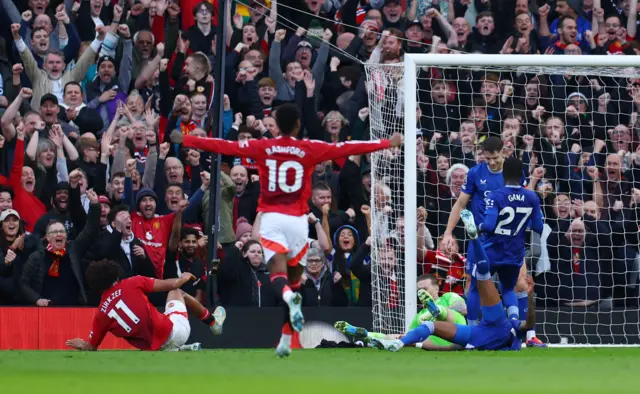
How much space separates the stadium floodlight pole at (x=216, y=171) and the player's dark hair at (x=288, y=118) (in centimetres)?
369

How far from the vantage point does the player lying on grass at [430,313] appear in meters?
12.1

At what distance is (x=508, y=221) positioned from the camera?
40.3ft

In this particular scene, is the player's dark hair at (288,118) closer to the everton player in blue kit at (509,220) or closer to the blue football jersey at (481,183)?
the everton player in blue kit at (509,220)

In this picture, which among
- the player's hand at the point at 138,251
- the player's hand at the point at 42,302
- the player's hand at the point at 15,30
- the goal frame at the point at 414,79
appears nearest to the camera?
the player's hand at the point at 42,302

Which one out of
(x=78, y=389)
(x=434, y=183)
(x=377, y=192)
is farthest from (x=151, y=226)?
(x=78, y=389)

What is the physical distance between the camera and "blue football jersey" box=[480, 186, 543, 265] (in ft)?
40.1

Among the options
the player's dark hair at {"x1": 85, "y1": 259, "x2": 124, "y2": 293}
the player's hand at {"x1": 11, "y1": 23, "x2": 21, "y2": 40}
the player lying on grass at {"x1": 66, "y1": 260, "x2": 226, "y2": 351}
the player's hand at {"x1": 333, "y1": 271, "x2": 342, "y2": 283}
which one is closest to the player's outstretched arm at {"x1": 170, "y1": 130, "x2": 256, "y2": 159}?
the player lying on grass at {"x1": 66, "y1": 260, "x2": 226, "y2": 351}

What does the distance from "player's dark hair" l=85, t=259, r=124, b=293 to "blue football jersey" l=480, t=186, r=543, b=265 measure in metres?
3.69

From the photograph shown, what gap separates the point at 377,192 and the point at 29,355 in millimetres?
5419

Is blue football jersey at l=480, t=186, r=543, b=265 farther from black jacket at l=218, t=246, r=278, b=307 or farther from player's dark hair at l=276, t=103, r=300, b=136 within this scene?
black jacket at l=218, t=246, r=278, b=307

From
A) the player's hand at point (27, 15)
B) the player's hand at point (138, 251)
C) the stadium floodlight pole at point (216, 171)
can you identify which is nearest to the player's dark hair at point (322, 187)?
the stadium floodlight pole at point (216, 171)

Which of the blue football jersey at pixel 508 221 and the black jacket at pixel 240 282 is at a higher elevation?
the blue football jersey at pixel 508 221

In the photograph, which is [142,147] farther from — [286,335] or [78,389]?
[78,389]

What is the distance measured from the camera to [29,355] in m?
11.0
